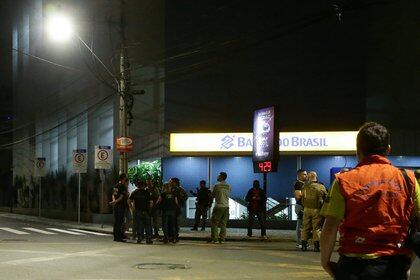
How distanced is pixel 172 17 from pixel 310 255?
12.7m

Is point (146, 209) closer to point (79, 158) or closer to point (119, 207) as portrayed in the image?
point (119, 207)

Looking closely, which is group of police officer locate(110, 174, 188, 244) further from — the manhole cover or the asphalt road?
the manhole cover

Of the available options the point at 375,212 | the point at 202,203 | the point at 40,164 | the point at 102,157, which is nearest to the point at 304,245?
the point at 202,203

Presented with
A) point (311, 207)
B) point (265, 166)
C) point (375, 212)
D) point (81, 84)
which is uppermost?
point (81, 84)

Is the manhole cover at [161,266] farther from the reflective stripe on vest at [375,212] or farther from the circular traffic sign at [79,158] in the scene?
the circular traffic sign at [79,158]

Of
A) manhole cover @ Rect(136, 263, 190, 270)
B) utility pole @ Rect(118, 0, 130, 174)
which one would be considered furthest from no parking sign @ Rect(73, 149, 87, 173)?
manhole cover @ Rect(136, 263, 190, 270)

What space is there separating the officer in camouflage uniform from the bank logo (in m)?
8.06

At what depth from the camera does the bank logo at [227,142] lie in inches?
875

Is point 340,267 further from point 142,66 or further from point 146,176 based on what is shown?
point 142,66

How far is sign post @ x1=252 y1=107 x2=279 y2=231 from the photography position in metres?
18.4

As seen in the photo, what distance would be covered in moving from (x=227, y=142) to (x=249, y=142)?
2.57 ft

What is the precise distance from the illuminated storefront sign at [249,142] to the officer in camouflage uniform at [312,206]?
736 centimetres

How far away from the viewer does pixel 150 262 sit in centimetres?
1205

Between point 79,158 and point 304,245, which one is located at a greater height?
point 79,158
